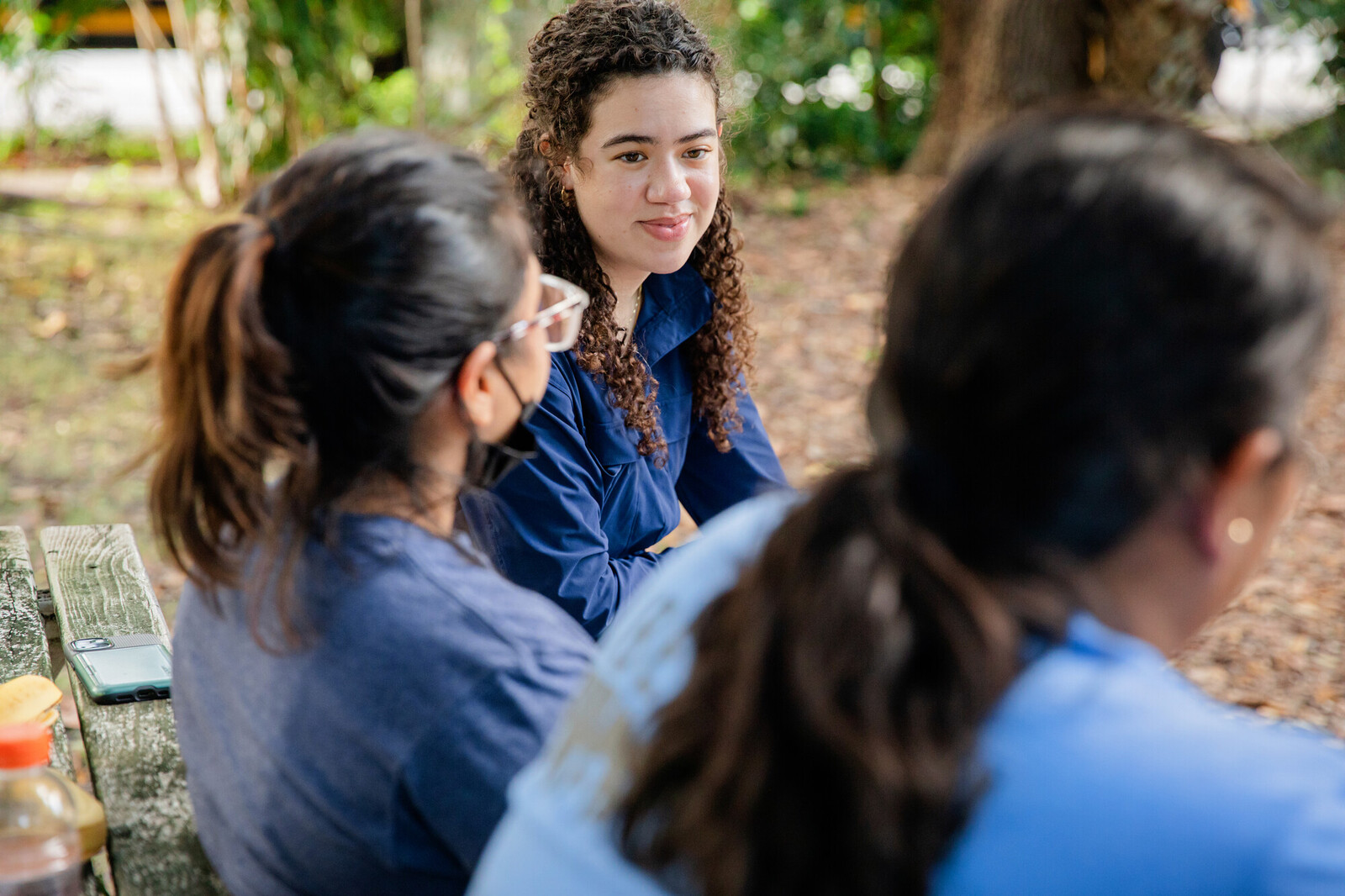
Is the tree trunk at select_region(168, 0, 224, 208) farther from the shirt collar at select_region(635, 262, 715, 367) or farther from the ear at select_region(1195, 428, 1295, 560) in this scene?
the ear at select_region(1195, 428, 1295, 560)

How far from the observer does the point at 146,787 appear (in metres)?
1.78

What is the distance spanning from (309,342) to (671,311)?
1.35 metres

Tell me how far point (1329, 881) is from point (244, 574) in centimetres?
103

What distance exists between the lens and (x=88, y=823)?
1574 millimetres

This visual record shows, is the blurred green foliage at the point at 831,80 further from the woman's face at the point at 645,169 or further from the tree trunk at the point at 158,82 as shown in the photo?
the woman's face at the point at 645,169

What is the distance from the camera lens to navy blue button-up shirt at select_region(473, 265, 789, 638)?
2.26m

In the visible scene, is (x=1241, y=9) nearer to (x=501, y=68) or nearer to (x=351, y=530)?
(x=501, y=68)

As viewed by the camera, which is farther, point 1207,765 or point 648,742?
point 648,742

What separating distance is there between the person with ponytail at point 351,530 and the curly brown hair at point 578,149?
1.00 metres

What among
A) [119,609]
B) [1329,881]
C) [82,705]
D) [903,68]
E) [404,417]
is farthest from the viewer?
[903,68]

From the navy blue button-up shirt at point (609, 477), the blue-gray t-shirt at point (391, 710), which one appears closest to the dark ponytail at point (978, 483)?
the blue-gray t-shirt at point (391, 710)

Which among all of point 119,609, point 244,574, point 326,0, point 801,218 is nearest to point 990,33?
point 801,218

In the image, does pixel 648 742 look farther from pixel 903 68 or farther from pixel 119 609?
pixel 903 68

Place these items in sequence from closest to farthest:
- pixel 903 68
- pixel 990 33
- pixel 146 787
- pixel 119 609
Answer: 1. pixel 146 787
2. pixel 119 609
3. pixel 990 33
4. pixel 903 68
